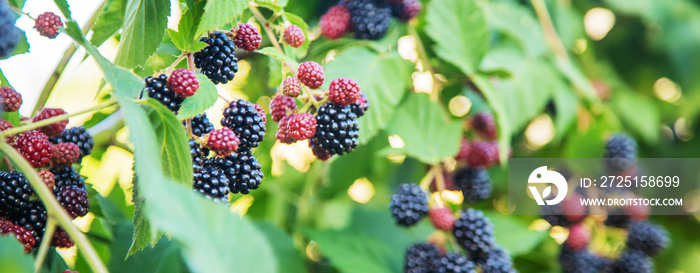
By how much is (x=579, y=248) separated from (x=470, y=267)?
0.53 m

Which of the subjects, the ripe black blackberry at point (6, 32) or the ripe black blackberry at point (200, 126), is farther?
the ripe black blackberry at point (200, 126)

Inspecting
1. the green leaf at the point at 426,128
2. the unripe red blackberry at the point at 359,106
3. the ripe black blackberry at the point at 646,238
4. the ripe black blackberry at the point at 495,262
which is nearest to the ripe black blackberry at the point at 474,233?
the ripe black blackberry at the point at 495,262

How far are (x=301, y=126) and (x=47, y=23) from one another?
356 millimetres

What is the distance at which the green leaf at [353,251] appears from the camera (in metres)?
1.17

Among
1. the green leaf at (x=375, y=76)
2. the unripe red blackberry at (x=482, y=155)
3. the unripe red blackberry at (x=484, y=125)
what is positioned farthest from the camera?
the unripe red blackberry at (x=484, y=125)

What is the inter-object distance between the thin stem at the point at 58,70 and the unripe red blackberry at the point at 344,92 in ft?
1.18

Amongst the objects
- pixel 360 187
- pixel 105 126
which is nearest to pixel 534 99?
pixel 360 187

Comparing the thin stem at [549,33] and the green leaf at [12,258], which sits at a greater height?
the thin stem at [549,33]

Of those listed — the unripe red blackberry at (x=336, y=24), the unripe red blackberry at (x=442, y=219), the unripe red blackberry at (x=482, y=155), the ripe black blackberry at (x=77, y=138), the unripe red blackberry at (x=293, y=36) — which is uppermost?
the unripe red blackberry at (x=336, y=24)

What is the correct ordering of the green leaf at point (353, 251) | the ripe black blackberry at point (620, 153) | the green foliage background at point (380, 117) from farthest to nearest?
the ripe black blackberry at point (620, 153), the green leaf at point (353, 251), the green foliage background at point (380, 117)

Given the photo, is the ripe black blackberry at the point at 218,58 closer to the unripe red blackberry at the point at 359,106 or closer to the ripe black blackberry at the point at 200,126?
the ripe black blackberry at the point at 200,126

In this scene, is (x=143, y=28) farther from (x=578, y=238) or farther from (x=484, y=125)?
(x=578, y=238)

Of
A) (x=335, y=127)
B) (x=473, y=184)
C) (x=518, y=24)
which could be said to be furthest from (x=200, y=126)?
(x=518, y=24)

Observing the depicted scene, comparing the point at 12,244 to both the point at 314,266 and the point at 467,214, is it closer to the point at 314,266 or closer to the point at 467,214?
the point at 467,214
